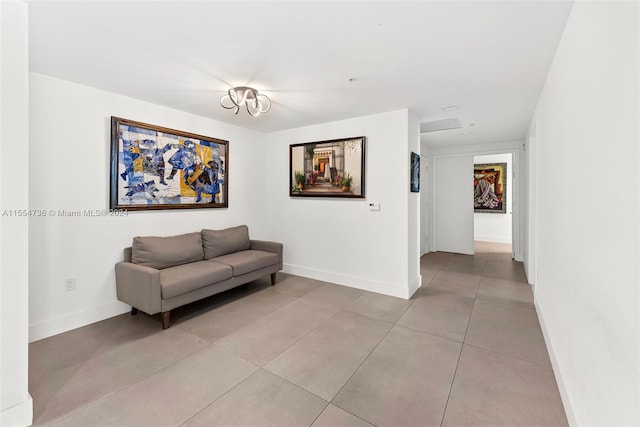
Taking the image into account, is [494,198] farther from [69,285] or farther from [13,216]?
[13,216]

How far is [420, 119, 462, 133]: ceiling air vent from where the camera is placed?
4.19 metres

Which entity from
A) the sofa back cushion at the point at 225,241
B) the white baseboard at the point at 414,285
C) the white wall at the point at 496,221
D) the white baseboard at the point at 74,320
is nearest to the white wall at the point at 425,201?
the white wall at the point at 496,221

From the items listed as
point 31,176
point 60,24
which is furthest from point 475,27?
point 31,176

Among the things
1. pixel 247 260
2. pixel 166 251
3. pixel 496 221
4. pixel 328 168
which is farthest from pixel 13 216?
pixel 496 221

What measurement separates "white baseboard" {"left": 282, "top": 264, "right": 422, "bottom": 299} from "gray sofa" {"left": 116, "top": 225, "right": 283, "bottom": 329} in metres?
0.58

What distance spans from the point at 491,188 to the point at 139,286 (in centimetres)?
837

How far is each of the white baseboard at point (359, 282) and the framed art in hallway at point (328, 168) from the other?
1.18 meters

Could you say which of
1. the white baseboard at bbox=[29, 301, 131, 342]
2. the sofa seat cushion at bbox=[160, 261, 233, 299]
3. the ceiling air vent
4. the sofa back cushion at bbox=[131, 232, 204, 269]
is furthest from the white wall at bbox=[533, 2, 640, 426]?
the white baseboard at bbox=[29, 301, 131, 342]

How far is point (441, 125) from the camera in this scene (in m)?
4.36

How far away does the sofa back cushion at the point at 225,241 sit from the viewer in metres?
3.79

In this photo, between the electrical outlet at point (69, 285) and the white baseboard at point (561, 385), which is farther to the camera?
the electrical outlet at point (69, 285)

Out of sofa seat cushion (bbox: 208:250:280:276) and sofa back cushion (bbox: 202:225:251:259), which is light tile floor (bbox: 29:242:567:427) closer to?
sofa seat cushion (bbox: 208:250:280:276)

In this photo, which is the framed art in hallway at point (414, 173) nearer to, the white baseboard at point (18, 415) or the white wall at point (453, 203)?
the white wall at point (453, 203)

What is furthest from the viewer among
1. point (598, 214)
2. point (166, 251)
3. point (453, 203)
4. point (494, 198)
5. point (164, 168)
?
point (494, 198)
